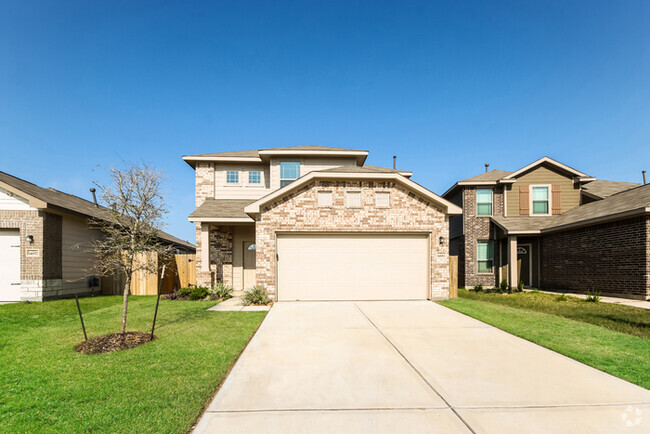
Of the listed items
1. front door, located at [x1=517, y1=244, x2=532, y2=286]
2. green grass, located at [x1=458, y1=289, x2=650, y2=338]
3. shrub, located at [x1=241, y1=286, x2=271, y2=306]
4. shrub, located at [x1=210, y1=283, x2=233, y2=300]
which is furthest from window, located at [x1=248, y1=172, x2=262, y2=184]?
front door, located at [x1=517, y1=244, x2=532, y2=286]

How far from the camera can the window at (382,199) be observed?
443 inches

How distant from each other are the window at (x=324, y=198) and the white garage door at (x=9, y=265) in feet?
35.8

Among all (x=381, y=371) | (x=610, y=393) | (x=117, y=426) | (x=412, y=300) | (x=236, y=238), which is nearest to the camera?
(x=117, y=426)

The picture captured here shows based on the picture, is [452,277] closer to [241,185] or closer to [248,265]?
[248,265]

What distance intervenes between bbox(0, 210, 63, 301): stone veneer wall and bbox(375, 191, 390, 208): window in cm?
1197

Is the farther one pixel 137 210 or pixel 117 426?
pixel 137 210

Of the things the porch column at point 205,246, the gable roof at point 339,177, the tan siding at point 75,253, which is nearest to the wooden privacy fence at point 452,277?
the gable roof at point 339,177

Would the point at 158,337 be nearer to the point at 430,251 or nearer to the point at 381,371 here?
the point at 381,371

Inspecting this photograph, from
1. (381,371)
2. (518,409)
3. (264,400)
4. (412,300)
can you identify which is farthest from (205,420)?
(412,300)

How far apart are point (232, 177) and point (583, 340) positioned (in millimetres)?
13792

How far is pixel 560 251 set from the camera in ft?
48.1

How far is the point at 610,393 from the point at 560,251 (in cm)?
1317

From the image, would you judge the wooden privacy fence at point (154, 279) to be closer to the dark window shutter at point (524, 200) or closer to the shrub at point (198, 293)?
the shrub at point (198, 293)

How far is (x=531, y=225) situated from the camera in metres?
15.5
